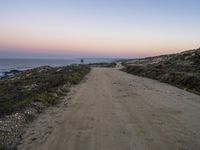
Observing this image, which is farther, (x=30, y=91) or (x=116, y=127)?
(x=30, y=91)

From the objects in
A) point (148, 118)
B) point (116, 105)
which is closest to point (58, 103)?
point (116, 105)

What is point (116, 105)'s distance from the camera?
55.5ft

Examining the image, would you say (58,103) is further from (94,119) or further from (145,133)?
(145,133)

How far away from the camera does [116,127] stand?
11.8m

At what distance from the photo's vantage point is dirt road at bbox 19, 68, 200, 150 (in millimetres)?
9609

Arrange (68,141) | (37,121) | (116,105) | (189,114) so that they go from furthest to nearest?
(116,105)
(189,114)
(37,121)
(68,141)

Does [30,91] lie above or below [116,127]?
below

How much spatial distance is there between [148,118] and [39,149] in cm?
570

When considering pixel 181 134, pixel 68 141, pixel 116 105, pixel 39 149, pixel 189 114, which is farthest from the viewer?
pixel 116 105

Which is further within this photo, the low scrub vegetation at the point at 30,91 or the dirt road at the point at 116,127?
the low scrub vegetation at the point at 30,91

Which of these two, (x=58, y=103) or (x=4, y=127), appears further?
(x=58, y=103)

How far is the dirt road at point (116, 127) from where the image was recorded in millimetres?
9609

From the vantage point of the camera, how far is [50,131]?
1112cm

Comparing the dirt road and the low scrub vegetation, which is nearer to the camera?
the dirt road
